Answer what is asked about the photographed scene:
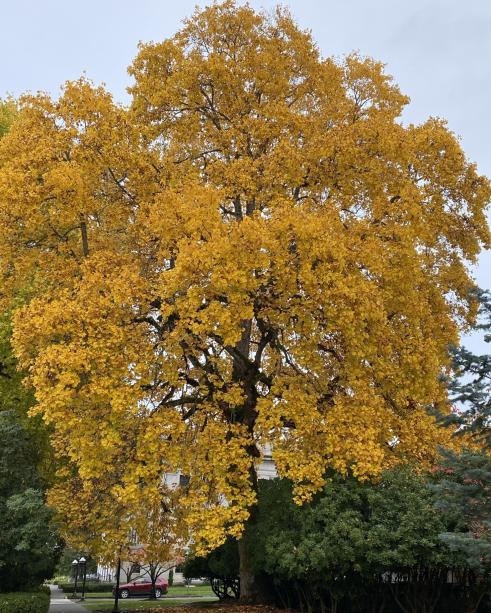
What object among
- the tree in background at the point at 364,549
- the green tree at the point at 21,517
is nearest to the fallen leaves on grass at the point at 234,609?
the tree in background at the point at 364,549

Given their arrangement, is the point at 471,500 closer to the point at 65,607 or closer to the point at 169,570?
the point at 65,607

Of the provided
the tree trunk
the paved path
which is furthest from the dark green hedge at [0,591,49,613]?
the paved path

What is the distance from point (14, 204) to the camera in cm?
1370

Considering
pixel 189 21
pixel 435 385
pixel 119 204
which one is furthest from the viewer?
pixel 189 21

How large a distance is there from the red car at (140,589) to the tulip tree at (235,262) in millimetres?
21390

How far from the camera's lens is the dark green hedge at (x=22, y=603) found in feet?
43.0

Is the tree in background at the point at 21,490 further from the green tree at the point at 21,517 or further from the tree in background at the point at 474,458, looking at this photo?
the tree in background at the point at 474,458

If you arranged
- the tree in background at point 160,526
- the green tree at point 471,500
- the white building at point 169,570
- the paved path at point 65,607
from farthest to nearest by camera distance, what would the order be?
the white building at point 169,570, the paved path at point 65,607, the tree in background at point 160,526, the green tree at point 471,500

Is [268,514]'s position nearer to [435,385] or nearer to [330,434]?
[330,434]

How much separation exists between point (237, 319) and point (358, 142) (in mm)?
5669

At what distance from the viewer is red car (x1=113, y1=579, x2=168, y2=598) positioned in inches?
1300

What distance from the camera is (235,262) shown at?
1195cm

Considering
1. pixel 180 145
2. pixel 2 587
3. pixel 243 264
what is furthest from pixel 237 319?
pixel 2 587

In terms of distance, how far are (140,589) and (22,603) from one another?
22.1 m
